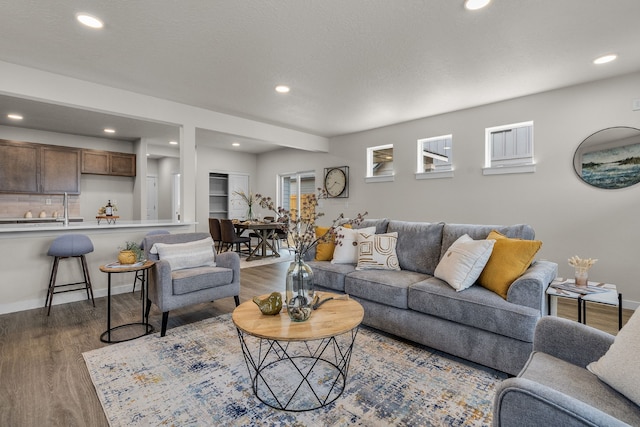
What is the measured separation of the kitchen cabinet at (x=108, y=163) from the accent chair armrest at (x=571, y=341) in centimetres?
696

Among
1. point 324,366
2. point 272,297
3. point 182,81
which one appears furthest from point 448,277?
point 182,81

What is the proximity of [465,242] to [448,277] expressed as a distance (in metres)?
0.34

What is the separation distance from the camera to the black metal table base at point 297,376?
177 cm

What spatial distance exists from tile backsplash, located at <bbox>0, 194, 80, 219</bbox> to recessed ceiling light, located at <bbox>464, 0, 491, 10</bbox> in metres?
6.83

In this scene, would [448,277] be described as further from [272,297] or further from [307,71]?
[307,71]

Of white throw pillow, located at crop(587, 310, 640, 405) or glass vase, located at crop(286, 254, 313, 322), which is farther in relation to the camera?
glass vase, located at crop(286, 254, 313, 322)

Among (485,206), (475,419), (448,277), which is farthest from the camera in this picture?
(485,206)

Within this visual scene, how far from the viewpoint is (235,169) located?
8328mm

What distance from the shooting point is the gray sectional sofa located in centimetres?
198

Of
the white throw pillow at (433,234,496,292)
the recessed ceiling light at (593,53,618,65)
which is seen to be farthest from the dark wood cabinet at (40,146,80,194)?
the recessed ceiling light at (593,53,618,65)

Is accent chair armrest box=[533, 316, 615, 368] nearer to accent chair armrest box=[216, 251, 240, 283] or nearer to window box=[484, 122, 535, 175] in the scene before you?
accent chair armrest box=[216, 251, 240, 283]

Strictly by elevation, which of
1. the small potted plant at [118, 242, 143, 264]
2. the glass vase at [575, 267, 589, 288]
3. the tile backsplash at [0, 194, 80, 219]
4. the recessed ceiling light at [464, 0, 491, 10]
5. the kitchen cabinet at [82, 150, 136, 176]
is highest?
the recessed ceiling light at [464, 0, 491, 10]

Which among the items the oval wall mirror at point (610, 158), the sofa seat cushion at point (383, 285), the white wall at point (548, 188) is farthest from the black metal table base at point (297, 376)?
the oval wall mirror at point (610, 158)

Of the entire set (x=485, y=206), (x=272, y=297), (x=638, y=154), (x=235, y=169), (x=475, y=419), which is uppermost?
(x=235, y=169)
